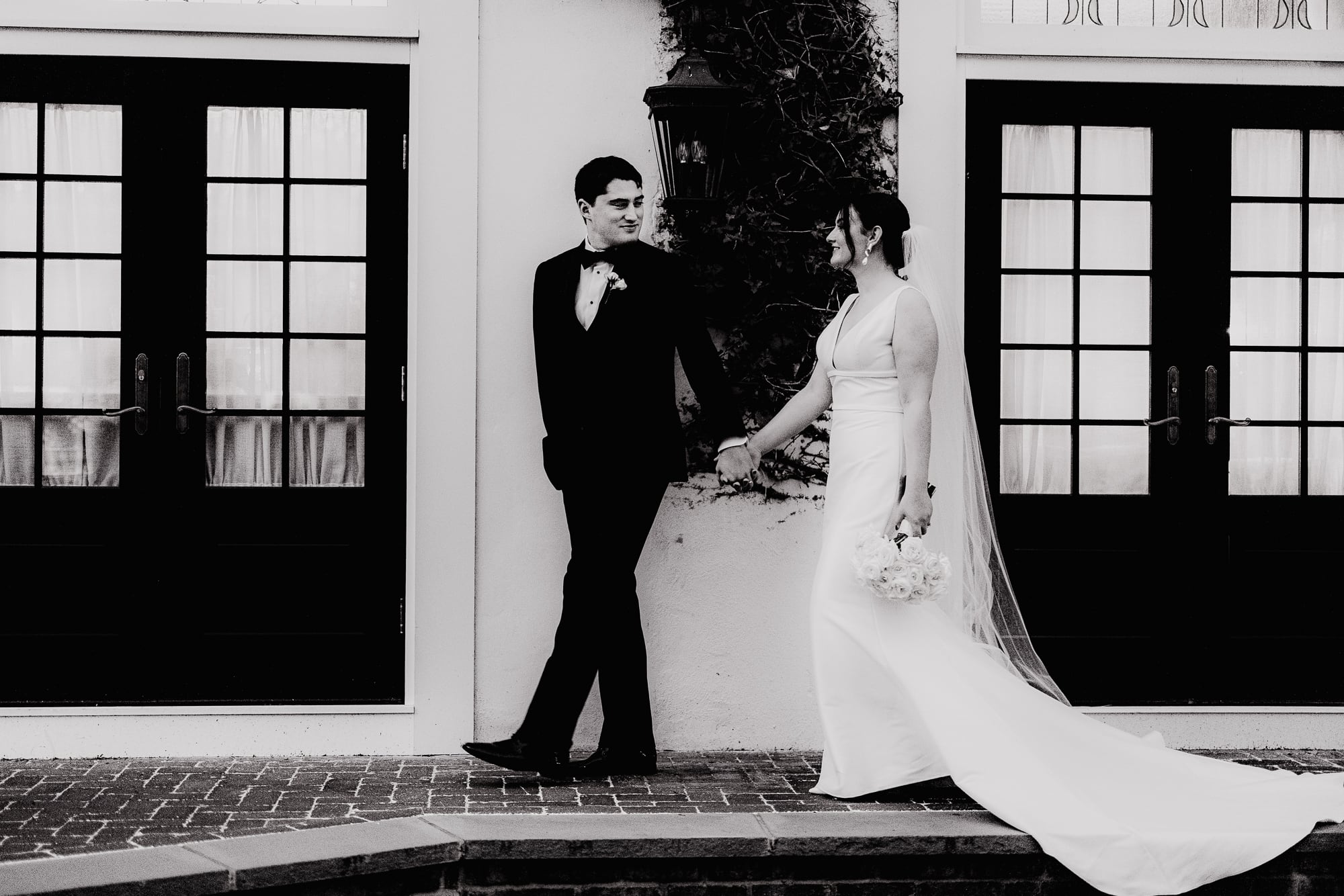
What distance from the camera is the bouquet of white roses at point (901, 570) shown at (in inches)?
197

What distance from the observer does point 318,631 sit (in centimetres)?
614

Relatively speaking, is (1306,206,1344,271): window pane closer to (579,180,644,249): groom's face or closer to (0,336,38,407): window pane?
(579,180,644,249): groom's face

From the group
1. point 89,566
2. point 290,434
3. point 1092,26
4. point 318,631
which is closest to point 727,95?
point 1092,26

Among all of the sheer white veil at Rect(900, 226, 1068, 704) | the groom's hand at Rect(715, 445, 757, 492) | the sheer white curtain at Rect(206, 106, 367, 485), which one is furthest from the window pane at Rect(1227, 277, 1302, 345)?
the sheer white curtain at Rect(206, 106, 367, 485)

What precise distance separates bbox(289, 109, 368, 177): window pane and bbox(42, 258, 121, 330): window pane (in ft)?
2.85

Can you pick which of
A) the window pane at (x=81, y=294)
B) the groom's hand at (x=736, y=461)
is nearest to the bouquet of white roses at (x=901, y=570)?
the groom's hand at (x=736, y=461)

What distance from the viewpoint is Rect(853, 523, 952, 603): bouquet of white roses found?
197 inches

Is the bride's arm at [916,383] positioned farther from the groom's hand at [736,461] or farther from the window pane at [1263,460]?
the window pane at [1263,460]

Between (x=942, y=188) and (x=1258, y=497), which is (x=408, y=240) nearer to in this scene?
(x=942, y=188)

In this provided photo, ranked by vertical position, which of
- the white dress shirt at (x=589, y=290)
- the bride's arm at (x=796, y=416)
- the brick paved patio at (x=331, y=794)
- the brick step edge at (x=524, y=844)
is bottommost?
the brick paved patio at (x=331, y=794)

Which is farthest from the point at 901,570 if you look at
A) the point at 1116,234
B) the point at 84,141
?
the point at 84,141

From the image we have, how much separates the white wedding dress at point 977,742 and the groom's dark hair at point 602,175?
97 cm

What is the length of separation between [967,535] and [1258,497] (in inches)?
68.6

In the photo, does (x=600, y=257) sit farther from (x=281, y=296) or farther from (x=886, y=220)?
(x=281, y=296)
